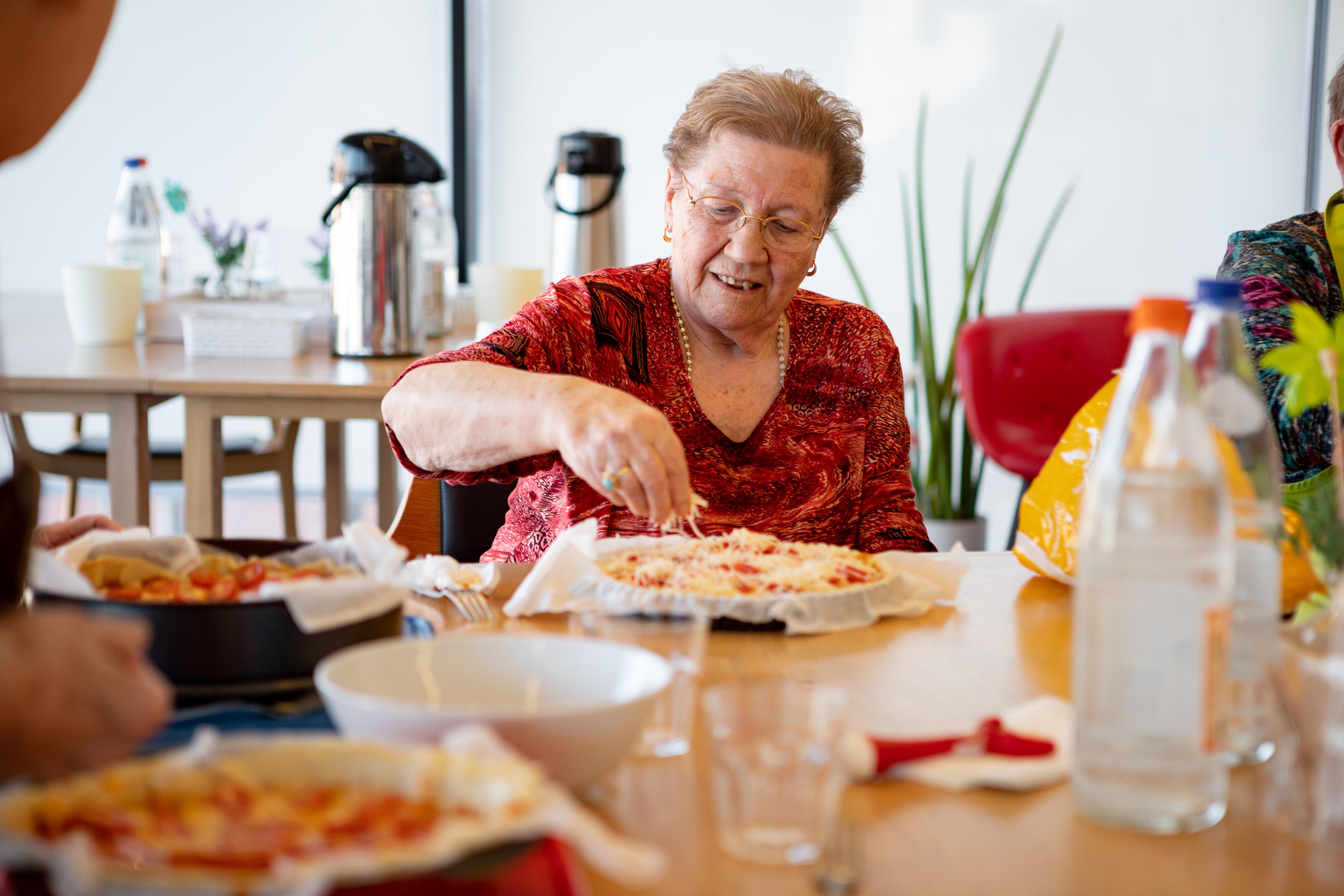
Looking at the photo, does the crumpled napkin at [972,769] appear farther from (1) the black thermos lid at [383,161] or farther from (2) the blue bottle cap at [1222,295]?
(1) the black thermos lid at [383,161]

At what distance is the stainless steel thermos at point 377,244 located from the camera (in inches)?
105

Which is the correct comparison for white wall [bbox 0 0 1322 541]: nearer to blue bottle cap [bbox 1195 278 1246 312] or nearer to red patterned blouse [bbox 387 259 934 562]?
red patterned blouse [bbox 387 259 934 562]

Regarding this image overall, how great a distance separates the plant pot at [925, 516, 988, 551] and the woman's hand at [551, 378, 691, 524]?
6.83 feet

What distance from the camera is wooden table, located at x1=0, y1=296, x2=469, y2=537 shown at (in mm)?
2383

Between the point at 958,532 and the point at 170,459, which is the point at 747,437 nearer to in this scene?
the point at 958,532

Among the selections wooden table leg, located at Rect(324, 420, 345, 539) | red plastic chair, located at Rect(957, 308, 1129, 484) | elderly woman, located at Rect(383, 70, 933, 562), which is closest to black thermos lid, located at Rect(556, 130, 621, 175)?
wooden table leg, located at Rect(324, 420, 345, 539)

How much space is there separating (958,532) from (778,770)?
2.58m

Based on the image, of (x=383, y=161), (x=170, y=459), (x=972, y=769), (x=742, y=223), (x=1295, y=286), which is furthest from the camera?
(x=170, y=459)

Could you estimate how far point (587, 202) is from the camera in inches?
126

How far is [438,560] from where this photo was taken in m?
1.16

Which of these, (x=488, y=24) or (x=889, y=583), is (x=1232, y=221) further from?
(x=889, y=583)

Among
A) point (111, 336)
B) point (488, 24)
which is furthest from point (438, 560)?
point (488, 24)

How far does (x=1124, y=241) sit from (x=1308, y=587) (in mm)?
3482

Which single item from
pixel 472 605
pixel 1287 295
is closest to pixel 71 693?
pixel 472 605
